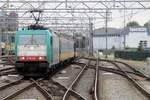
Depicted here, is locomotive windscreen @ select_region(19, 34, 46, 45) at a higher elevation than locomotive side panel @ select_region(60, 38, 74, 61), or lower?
higher

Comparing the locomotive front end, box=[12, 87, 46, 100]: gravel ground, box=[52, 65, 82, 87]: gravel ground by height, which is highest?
the locomotive front end

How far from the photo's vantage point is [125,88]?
21.2 meters

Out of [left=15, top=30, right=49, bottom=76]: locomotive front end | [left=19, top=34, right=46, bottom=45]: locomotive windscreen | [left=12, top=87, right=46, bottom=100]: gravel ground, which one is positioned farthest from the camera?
[left=19, top=34, right=46, bottom=45]: locomotive windscreen

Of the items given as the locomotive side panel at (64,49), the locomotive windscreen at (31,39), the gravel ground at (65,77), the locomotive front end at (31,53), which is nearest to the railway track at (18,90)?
the locomotive front end at (31,53)

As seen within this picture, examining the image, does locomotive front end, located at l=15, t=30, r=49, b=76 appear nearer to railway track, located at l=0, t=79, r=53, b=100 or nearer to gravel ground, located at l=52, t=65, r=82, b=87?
gravel ground, located at l=52, t=65, r=82, b=87

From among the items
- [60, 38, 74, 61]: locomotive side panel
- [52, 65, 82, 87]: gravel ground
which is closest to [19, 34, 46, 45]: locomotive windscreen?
[52, 65, 82, 87]: gravel ground

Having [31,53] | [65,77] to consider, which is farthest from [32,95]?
[65,77]

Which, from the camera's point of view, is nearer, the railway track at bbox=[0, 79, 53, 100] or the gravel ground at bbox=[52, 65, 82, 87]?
the railway track at bbox=[0, 79, 53, 100]

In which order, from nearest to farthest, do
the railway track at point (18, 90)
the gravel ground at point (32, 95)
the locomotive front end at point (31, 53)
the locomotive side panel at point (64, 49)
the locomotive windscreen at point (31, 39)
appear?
1. the railway track at point (18, 90)
2. the gravel ground at point (32, 95)
3. the locomotive front end at point (31, 53)
4. the locomotive windscreen at point (31, 39)
5. the locomotive side panel at point (64, 49)

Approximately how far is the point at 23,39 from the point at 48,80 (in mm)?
2748

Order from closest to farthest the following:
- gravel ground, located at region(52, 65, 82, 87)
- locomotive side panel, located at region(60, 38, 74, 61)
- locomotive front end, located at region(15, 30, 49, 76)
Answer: gravel ground, located at region(52, 65, 82, 87) < locomotive front end, located at region(15, 30, 49, 76) < locomotive side panel, located at region(60, 38, 74, 61)

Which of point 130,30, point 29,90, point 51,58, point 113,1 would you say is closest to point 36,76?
point 51,58

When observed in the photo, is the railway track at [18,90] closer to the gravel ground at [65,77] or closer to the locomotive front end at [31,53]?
the locomotive front end at [31,53]

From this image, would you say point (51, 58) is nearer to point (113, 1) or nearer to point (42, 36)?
point (42, 36)
